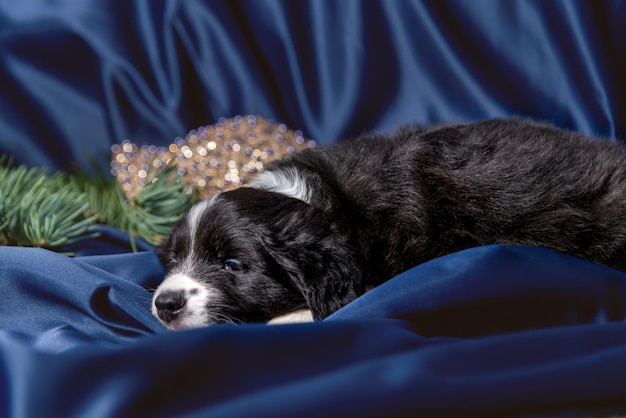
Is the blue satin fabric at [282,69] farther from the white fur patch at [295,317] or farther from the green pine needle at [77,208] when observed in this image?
the white fur patch at [295,317]

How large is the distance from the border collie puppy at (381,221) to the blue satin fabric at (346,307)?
0.48 ft

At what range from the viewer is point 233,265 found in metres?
1.95

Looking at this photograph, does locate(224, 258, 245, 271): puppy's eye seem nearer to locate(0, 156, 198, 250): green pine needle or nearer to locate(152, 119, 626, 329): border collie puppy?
locate(152, 119, 626, 329): border collie puppy

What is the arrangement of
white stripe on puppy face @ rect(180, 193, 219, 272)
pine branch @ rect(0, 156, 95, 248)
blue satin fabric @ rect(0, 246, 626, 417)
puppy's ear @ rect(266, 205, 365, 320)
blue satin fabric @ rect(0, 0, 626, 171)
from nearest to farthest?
blue satin fabric @ rect(0, 246, 626, 417)
puppy's ear @ rect(266, 205, 365, 320)
white stripe on puppy face @ rect(180, 193, 219, 272)
pine branch @ rect(0, 156, 95, 248)
blue satin fabric @ rect(0, 0, 626, 171)

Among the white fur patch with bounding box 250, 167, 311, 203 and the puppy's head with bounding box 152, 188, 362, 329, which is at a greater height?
the white fur patch with bounding box 250, 167, 311, 203

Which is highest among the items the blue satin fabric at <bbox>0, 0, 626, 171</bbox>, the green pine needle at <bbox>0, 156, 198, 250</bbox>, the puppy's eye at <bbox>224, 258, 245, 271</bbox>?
the blue satin fabric at <bbox>0, 0, 626, 171</bbox>

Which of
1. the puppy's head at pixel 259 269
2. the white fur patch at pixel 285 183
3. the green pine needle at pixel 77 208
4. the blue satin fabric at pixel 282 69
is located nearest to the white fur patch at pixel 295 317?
the puppy's head at pixel 259 269

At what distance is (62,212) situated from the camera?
2488 mm

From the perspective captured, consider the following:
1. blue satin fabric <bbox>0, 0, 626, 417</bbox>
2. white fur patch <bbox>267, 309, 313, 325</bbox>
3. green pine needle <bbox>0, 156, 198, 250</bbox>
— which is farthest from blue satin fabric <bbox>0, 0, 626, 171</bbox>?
white fur patch <bbox>267, 309, 313, 325</bbox>

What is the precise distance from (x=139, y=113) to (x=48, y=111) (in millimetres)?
343

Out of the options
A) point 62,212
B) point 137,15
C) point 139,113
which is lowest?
point 62,212

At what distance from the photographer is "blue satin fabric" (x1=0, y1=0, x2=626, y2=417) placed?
1341 mm

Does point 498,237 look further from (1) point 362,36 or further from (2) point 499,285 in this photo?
(1) point 362,36

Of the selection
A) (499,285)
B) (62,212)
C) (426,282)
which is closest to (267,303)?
(426,282)
